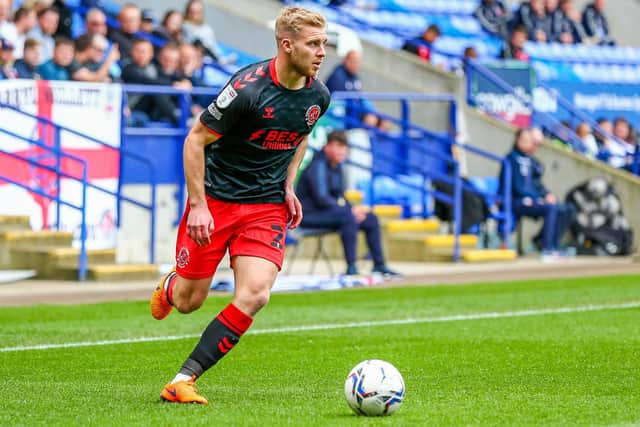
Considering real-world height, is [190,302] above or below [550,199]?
above

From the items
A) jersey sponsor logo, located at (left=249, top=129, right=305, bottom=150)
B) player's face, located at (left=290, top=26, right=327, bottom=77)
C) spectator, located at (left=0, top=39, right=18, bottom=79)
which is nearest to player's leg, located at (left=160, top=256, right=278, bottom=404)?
jersey sponsor logo, located at (left=249, top=129, right=305, bottom=150)

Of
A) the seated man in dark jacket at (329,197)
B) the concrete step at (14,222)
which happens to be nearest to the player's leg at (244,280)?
the seated man in dark jacket at (329,197)

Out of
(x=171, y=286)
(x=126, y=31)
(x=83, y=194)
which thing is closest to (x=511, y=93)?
(x=126, y=31)

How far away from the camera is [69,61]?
17297mm

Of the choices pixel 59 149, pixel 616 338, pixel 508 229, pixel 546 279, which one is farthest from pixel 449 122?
pixel 616 338

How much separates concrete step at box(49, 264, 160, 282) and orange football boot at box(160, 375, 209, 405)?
8963 millimetres

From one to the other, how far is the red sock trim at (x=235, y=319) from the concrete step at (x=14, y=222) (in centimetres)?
954

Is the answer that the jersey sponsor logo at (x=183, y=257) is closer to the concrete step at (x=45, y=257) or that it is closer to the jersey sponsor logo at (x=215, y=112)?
the jersey sponsor logo at (x=215, y=112)

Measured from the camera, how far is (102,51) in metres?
18.1

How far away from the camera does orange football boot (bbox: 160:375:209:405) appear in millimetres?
7207

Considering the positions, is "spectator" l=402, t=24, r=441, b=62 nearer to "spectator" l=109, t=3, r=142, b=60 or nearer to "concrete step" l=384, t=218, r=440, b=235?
"concrete step" l=384, t=218, r=440, b=235

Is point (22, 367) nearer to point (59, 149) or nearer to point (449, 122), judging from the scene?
point (59, 149)

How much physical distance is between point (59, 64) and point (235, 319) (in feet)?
34.3

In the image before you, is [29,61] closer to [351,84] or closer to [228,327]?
[351,84]
